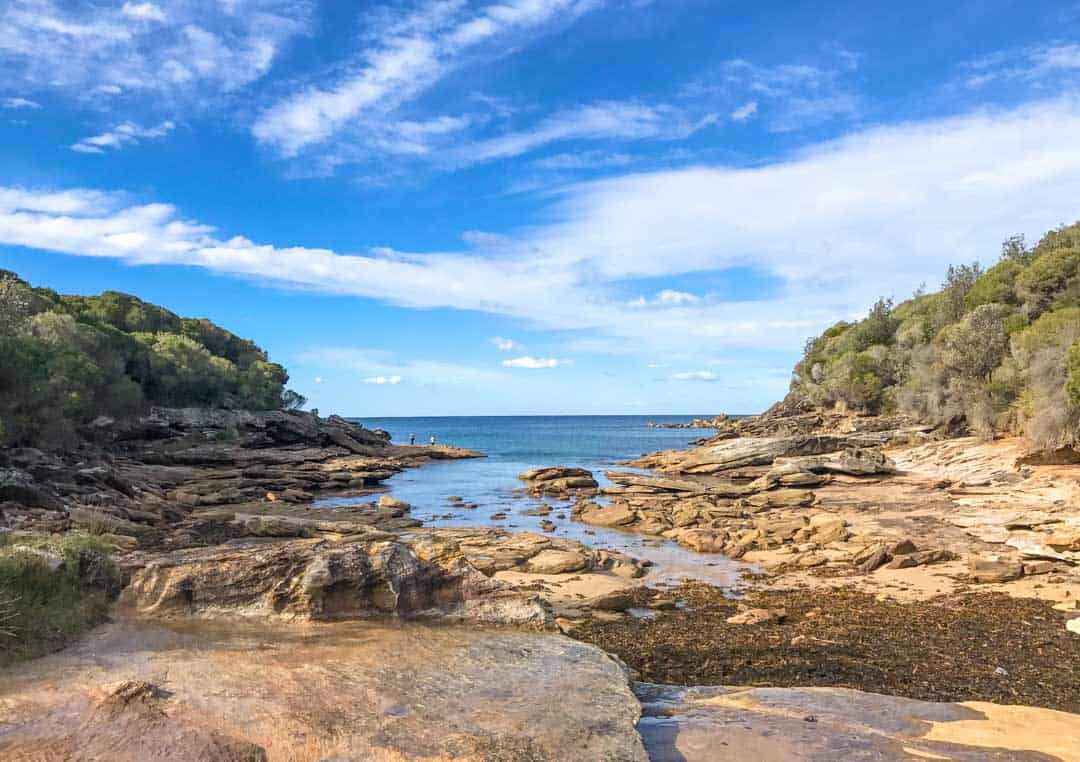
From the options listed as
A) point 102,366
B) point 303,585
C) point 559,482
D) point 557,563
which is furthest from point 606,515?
point 102,366

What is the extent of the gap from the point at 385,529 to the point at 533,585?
11325 mm

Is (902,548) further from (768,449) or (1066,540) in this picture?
(768,449)

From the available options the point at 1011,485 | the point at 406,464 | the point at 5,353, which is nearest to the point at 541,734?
the point at 1011,485

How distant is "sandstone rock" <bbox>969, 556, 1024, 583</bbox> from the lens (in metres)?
14.6

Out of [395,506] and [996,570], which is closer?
[996,570]

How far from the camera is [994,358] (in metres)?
40.0

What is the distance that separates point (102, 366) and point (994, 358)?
2204 inches

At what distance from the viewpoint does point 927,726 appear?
5988 millimetres

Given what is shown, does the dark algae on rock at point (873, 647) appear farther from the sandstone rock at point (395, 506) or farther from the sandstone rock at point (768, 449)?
the sandstone rock at point (768, 449)

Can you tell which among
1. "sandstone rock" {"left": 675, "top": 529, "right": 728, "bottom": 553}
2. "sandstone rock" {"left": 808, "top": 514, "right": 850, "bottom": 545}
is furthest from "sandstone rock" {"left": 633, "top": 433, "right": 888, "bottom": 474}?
"sandstone rock" {"left": 675, "top": 529, "right": 728, "bottom": 553}

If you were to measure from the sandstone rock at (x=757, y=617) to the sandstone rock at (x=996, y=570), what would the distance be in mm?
5544

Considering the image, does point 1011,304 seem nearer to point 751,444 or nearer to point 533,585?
point 751,444

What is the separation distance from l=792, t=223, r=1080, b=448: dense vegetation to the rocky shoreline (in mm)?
4071

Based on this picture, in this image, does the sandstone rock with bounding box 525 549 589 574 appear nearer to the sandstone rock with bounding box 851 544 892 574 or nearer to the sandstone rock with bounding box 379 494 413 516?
the sandstone rock with bounding box 851 544 892 574
